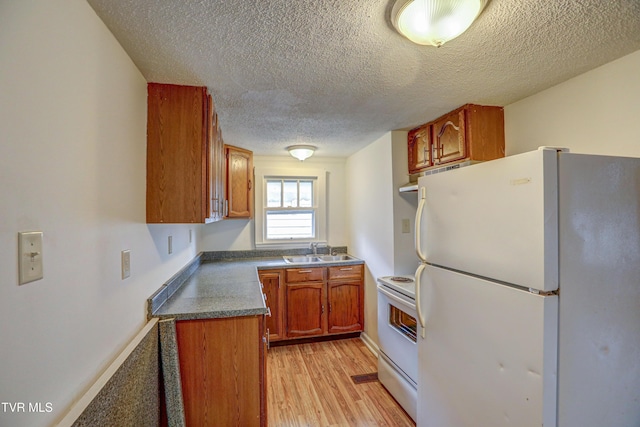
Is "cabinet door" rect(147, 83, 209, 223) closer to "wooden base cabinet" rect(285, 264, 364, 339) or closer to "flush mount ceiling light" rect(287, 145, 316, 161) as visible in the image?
"flush mount ceiling light" rect(287, 145, 316, 161)

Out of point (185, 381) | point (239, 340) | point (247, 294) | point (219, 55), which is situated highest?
point (219, 55)

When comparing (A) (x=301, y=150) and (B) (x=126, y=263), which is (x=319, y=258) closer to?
(A) (x=301, y=150)

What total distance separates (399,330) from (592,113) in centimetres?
179

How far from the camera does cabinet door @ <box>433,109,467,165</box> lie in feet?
6.53

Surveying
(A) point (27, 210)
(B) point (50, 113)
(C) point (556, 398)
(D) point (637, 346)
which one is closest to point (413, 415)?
(C) point (556, 398)

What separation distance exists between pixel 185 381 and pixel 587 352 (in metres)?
1.83

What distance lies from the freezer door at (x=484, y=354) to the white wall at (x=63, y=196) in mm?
1522

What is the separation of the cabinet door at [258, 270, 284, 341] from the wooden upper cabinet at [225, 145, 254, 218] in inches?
30.7

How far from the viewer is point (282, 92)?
1718 mm

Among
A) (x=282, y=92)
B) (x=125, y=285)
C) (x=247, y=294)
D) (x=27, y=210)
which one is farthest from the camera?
(x=247, y=294)

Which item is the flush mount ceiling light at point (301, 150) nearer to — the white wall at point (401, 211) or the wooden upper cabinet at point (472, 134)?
the white wall at point (401, 211)

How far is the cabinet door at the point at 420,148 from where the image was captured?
2340 mm

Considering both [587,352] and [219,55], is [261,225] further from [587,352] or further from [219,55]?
[587,352]

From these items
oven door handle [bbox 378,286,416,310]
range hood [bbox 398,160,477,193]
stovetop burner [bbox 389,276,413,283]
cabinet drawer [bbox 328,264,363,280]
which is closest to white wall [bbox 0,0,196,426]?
oven door handle [bbox 378,286,416,310]
